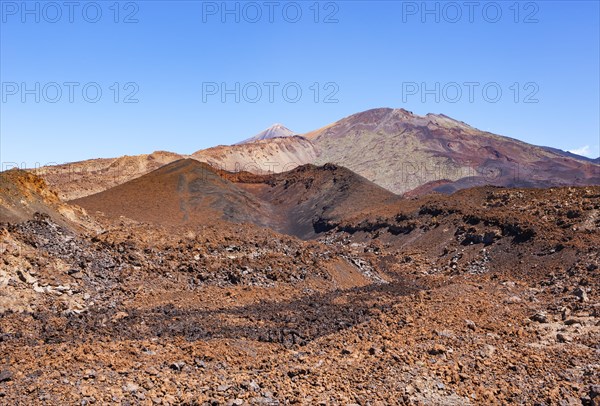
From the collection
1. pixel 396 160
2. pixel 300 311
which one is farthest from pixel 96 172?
pixel 300 311

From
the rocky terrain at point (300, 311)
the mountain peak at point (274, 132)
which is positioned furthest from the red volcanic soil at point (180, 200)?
the mountain peak at point (274, 132)

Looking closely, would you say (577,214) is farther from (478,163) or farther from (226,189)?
(478,163)

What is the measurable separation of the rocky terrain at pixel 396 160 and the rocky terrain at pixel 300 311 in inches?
1306

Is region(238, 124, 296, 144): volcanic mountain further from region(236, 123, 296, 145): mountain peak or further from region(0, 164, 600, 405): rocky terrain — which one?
region(0, 164, 600, 405): rocky terrain

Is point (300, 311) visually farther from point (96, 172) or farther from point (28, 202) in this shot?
point (96, 172)

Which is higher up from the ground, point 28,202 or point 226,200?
point 226,200

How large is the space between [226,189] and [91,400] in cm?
3600

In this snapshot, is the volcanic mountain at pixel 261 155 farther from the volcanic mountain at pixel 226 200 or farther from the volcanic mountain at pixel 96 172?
the volcanic mountain at pixel 226 200

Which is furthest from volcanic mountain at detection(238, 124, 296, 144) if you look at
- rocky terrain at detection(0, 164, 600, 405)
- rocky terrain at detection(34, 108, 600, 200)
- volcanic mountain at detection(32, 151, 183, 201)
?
rocky terrain at detection(0, 164, 600, 405)

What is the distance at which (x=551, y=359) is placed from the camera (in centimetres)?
1013

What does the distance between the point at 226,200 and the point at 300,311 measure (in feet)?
86.5

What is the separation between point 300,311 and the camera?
14.5 meters

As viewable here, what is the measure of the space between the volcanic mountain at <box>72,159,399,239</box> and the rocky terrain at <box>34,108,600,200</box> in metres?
13.4

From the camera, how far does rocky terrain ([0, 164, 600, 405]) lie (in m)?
8.38
